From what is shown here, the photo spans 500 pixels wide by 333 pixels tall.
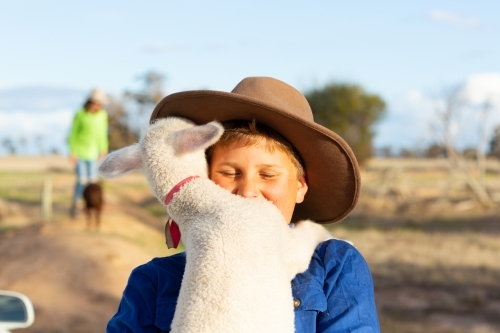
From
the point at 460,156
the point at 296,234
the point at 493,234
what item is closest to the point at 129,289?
the point at 296,234

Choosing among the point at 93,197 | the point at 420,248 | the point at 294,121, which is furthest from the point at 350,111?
the point at 294,121

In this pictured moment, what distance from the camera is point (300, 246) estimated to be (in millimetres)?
2232

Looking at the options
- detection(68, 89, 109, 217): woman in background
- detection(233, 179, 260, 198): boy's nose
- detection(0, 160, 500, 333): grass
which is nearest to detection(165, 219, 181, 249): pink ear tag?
detection(233, 179, 260, 198): boy's nose

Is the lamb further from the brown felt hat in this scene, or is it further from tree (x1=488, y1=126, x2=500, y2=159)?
tree (x1=488, y1=126, x2=500, y2=159)

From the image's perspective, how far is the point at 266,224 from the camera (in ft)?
6.88

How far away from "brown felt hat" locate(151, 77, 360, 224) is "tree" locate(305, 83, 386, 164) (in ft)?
112

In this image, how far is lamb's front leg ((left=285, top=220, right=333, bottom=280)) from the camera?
218 centimetres

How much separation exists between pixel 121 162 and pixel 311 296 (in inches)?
26.5

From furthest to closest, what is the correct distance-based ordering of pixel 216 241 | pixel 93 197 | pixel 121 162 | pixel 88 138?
pixel 88 138 < pixel 93 197 < pixel 121 162 < pixel 216 241

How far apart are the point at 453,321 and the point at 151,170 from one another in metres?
7.84

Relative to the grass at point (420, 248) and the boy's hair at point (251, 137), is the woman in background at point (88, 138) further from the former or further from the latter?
the boy's hair at point (251, 137)

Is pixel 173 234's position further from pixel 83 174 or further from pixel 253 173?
pixel 83 174

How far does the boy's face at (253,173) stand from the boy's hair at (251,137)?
0.05 ft

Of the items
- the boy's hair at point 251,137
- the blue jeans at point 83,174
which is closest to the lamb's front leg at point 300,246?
the boy's hair at point 251,137
